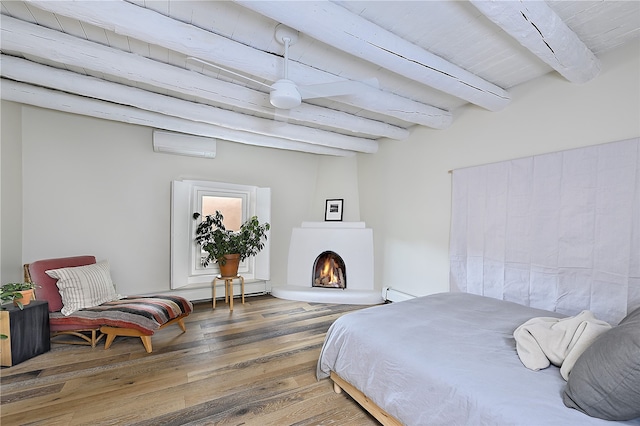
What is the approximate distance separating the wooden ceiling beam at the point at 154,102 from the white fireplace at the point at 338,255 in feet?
4.14

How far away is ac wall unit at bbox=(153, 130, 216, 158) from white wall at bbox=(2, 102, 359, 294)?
0.15 meters

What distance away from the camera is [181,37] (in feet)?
5.85

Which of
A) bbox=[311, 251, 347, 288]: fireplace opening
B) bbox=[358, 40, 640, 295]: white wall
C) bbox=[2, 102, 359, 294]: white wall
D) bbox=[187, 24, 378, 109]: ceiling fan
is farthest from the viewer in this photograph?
bbox=[311, 251, 347, 288]: fireplace opening

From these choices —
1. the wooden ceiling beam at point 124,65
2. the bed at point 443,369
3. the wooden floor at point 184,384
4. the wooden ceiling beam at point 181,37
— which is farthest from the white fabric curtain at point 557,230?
the wooden ceiling beam at point 124,65

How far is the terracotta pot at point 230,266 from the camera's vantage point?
380cm

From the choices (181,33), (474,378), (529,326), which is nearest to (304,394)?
(474,378)

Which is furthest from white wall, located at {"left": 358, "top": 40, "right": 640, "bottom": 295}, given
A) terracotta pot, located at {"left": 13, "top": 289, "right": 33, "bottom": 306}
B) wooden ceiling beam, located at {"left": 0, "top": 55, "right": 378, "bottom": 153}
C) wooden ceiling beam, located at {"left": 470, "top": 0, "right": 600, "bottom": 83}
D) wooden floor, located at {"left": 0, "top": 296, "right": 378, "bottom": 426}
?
terracotta pot, located at {"left": 13, "top": 289, "right": 33, "bottom": 306}

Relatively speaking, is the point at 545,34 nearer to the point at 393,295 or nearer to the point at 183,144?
the point at 393,295

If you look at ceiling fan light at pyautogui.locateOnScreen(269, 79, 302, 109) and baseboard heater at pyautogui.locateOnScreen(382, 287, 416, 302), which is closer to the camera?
ceiling fan light at pyautogui.locateOnScreen(269, 79, 302, 109)

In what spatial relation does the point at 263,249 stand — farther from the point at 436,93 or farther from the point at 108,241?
the point at 436,93

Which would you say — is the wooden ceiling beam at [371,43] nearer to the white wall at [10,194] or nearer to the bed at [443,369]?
the bed at [443,369]

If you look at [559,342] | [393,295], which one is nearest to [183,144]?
[393,295]

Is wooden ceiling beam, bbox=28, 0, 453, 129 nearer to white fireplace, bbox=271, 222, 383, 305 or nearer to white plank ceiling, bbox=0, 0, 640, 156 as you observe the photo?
white plank ceiling, bbox=0, 0, 640, 156

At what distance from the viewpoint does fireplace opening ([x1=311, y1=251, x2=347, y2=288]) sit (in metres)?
4.41
